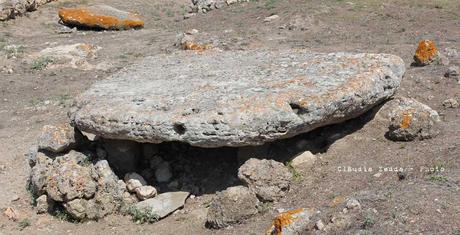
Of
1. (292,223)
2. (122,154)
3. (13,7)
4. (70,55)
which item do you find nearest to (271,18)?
(70,55)

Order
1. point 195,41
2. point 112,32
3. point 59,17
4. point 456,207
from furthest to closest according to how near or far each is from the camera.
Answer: point 59,17 → point 112,32 → point 195,41 → point 456,207

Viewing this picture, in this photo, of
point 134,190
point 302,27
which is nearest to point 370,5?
point 302,27

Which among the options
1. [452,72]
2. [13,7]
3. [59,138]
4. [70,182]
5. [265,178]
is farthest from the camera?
[13,7]

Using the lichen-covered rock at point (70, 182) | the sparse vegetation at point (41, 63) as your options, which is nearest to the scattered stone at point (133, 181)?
the lichen-covered rock at point (70, 182)

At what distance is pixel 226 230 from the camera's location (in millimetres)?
8914

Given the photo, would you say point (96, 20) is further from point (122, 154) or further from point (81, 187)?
point (81, 187)

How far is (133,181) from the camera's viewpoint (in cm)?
1009

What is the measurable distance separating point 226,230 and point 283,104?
7.03 feet

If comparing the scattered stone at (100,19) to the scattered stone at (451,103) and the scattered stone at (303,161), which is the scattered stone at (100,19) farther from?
the scattered stone at (303,161)

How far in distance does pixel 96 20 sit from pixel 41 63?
16.2 ft

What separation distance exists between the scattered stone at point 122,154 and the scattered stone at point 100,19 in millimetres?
13908

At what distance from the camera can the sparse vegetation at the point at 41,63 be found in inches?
749

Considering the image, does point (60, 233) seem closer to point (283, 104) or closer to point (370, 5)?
point (283, 104)

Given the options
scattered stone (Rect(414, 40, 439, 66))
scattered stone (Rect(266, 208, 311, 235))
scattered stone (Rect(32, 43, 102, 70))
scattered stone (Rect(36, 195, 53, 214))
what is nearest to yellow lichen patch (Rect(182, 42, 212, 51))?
scattered stone (Rect(32, 43, 102, 70))
